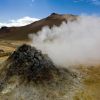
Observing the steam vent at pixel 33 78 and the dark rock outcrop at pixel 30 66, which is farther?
the dark rock outcrop at pixel 30 66

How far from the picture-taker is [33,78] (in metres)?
48.5

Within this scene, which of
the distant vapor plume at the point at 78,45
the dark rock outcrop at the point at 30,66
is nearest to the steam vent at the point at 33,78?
the dark rock outcrop at the point at 30,66

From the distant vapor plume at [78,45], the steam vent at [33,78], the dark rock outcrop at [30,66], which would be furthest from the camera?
the distant vapor plume at [78,45]

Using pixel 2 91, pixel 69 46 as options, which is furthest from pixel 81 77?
pixel 69 46

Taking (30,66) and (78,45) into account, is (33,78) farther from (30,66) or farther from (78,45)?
(78,45)

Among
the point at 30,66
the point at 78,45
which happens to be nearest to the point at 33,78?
the point at 30,66

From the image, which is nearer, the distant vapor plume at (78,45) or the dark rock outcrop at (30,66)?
the dark rock outcrop at (30,66)

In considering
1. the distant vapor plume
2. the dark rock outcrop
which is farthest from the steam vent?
the distant vapor plume

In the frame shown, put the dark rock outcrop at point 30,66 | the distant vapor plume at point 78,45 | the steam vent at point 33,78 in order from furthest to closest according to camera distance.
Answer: the distant vapor plume at point 78,45 → the dark rock outcrop at point 30,66 → the steam vent at point 33,78

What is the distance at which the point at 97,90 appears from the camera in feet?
159

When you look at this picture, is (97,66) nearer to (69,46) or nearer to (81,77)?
(81,77)

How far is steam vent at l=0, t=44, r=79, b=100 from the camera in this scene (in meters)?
46.2

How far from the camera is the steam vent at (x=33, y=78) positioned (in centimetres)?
4622

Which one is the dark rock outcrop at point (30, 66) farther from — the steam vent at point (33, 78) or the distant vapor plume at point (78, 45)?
the distant vapor plume at point (78, 45)
